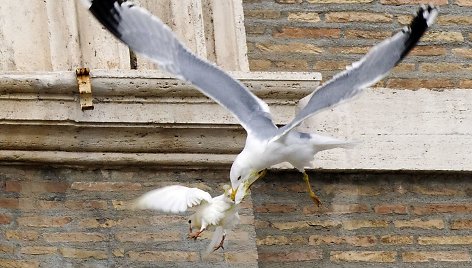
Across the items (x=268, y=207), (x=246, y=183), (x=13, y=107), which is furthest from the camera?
(x=268, y=207)

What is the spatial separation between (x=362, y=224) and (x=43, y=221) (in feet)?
4.12

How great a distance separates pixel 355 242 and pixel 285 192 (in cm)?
33

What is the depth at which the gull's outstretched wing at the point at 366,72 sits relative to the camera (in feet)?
20.3

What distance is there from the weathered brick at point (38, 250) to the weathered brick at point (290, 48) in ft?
3.92

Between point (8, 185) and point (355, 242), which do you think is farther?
point (355, 242)

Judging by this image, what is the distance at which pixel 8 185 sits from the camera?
693 centimetres

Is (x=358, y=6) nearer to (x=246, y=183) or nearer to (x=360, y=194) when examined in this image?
(x=360, y=194)

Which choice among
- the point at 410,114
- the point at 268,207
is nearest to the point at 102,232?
the point at 268,207

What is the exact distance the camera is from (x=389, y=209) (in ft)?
24.8

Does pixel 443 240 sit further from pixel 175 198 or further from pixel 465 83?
pixel 175 198

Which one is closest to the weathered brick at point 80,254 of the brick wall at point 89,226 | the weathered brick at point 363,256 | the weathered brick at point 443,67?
the brick wall at point 89,226

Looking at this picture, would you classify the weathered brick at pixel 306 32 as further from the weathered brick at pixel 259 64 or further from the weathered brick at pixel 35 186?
the weathered brick at pixel 35 186

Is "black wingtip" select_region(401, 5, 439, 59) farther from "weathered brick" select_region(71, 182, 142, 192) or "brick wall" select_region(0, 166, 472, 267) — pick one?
"weathered brick" select_region(71, 182, 142, 192)

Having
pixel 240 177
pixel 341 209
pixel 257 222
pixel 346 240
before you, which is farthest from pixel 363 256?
pixel 240 177
